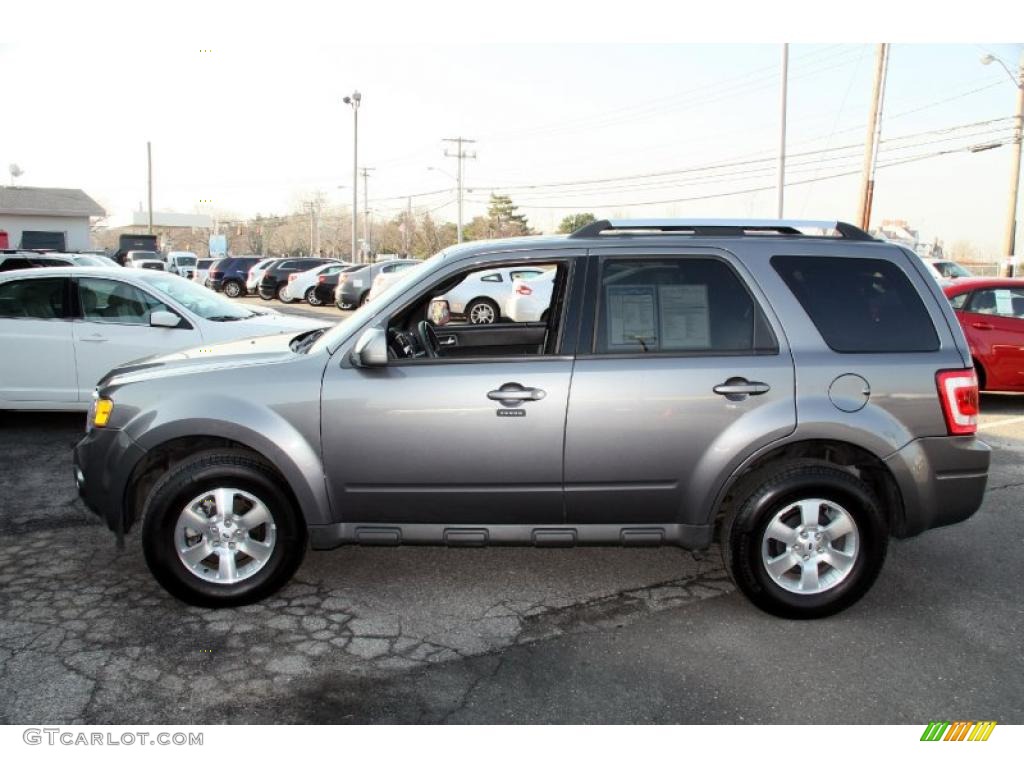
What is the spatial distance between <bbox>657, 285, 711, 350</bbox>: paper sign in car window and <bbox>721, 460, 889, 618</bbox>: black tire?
2.40 feet

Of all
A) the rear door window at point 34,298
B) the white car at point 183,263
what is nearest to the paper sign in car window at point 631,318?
the rear door window at point 34,298

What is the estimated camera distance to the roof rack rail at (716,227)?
4285mm

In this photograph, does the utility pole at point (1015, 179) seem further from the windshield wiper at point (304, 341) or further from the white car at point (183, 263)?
the white car at point (183, 263)

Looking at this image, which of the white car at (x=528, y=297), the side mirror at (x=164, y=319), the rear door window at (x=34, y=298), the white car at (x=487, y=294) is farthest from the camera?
the white car at (x=487, y=294)

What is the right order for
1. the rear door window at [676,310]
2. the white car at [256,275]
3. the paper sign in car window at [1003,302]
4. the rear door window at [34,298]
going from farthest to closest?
the white car at [256,275] < the paper sign in car window at [1003,302] < the rear door window at [34,298] < the rear door window at [676,310]

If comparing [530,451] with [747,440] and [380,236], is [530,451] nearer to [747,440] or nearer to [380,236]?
[747,440]

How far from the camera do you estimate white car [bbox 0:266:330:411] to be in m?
7.84

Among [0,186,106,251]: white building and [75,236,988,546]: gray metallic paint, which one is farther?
[0,186,106,251]: white building

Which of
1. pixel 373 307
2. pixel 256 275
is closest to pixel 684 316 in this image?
pixel 373 307

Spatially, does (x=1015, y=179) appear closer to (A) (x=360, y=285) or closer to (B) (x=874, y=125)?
(B) (x=874, y=125)

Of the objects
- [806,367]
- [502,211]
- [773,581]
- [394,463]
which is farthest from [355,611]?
[502,211]

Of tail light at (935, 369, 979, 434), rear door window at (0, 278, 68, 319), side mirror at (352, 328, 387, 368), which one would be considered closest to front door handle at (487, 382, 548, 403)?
side mirror at (352, 328, 387, 368)

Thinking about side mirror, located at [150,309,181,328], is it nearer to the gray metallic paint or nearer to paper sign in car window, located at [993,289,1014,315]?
the gray metallic paint

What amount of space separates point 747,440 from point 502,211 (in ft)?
266
